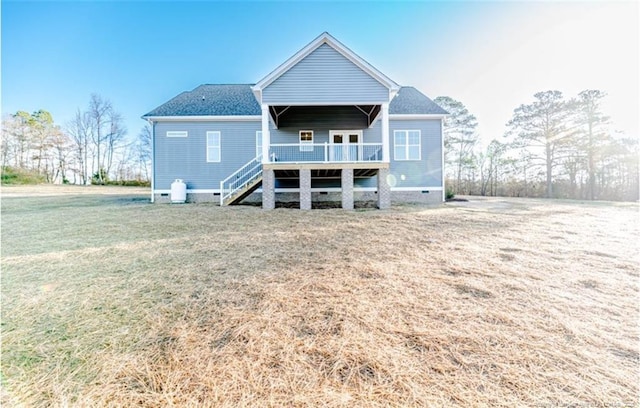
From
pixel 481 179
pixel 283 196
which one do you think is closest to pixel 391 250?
pixel 283 196

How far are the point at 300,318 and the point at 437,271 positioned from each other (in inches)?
93.1

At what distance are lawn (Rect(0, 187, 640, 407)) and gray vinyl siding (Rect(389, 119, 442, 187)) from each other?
9.21 metres

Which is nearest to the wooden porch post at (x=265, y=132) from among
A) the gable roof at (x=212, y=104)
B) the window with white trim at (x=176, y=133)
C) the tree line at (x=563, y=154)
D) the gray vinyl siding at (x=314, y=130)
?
the gray vinyl siding at (x=314, y=130)

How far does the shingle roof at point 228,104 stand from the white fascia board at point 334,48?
11.7 feet

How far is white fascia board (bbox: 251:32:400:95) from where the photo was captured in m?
10.5

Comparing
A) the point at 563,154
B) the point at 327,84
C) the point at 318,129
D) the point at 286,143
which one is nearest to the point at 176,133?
the point at 286,143

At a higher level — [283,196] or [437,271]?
[283,196]

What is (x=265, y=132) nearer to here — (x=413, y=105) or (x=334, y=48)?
(x=334, y=48)

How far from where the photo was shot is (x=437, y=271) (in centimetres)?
393

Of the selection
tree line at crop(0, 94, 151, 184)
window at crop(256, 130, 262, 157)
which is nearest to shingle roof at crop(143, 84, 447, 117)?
window at crop(256, 130, 262, 157)

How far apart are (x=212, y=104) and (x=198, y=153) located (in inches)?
119

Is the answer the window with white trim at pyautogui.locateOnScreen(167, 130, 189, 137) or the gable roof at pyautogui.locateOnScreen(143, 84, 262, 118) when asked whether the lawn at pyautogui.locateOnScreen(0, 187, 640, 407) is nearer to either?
the window with white trim at pyautogui.locateOnScreen(167, 130, 189, 137)

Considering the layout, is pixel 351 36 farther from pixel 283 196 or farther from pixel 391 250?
pixel 391 250

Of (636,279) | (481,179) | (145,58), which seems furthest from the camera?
(481,179)
